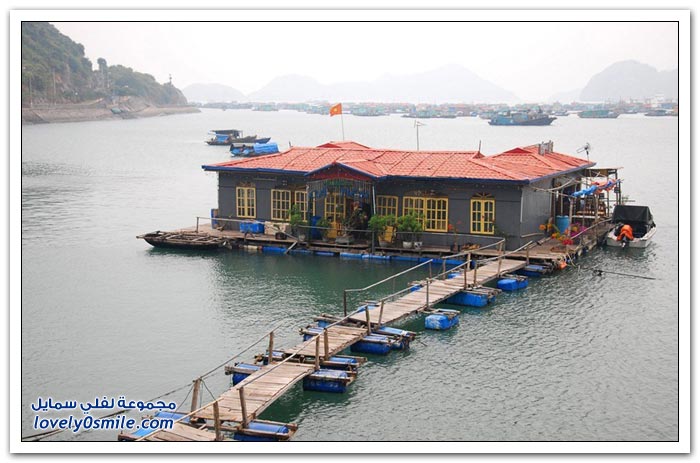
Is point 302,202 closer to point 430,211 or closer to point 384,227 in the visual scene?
point 384,227

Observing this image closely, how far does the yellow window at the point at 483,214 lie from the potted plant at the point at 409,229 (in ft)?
7.98

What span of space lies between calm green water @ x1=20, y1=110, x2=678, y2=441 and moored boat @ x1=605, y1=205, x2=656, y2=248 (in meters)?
0.80

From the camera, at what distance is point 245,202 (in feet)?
149

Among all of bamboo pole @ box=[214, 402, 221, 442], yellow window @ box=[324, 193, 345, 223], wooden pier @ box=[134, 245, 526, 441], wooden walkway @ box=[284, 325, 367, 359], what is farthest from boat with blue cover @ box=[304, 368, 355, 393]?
yellow window @ box=[324, 193, 345, 223]

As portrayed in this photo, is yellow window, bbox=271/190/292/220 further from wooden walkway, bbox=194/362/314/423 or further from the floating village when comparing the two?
wooden walkway, bbox=194/362/314/423

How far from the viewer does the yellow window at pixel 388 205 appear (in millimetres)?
42531

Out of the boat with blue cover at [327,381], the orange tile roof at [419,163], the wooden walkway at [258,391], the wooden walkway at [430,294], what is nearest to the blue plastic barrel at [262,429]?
the wooden walkway at [258,391]

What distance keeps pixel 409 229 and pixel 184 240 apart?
10998mm

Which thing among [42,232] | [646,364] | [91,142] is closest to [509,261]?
[646,364]

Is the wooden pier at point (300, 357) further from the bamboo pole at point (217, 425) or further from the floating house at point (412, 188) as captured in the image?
the floating house at point (412, 188)

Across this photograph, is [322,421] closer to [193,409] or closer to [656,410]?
[193,409]

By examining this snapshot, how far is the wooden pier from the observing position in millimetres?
20766

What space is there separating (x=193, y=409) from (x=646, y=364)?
1390cm

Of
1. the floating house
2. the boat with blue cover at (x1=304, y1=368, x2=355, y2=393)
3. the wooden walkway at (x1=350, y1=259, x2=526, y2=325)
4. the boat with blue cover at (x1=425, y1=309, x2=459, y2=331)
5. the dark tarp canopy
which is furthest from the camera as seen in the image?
the dark tarp canopy
